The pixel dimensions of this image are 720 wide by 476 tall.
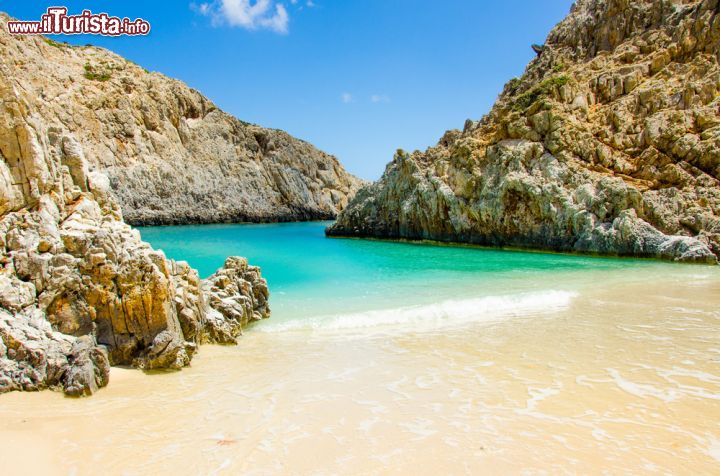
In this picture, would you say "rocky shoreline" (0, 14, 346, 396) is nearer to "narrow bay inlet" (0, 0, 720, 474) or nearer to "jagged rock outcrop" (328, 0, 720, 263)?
"narrow bay inlet" (0, 0, 720, 474)

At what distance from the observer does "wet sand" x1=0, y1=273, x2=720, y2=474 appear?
4426 millimetres

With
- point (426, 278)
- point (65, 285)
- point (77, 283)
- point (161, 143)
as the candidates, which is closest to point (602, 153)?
point (426, 278)

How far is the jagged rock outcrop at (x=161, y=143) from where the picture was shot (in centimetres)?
5831

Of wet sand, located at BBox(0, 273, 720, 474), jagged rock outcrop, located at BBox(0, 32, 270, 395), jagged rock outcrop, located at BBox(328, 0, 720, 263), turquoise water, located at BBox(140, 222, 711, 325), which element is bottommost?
wet sand, located at BBox(0, 273, 720, 474)

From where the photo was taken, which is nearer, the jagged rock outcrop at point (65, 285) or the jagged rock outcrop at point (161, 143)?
the jagged rock outcrop at point (65, 285)

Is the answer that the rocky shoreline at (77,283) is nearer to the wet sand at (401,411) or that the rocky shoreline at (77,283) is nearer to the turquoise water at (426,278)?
the wet sand at (401,411)

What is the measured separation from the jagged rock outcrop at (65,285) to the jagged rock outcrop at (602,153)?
24.7 metres

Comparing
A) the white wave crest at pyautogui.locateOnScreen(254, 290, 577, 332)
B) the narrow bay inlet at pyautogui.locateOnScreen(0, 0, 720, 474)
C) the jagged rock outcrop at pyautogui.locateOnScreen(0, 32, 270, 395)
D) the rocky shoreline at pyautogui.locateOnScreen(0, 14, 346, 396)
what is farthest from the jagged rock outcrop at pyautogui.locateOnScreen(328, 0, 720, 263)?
the jagged rock outcrop at pyautogui.locateOnScreen(0, 32, 270, 395)

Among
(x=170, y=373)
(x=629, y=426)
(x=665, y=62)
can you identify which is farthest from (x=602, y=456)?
(x=665, y=62)

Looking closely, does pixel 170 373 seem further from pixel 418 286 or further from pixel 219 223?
pixel 219 223

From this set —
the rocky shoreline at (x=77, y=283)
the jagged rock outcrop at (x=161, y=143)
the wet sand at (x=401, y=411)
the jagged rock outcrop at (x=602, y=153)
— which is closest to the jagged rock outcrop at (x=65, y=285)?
the rocky shoreline at (x=77, y=283)

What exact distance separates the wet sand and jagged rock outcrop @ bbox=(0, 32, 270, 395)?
1.30 ft

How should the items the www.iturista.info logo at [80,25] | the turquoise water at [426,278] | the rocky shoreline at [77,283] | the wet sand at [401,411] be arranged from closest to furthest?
the wet sand at [401,411], the rocky shoreline at [77,283], the turquoise water at [426,278], the www.iturista.info logo at [80,25]

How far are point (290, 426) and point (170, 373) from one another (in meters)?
2.90
